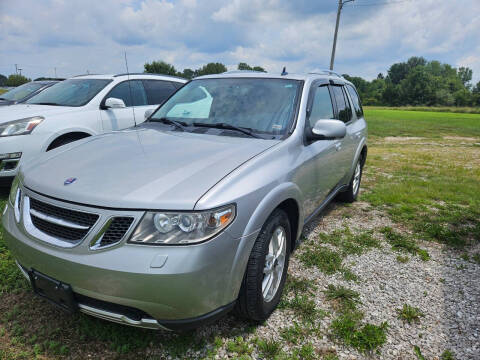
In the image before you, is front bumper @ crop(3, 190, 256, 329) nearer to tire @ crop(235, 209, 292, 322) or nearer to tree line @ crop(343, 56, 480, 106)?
tire @ crop(235, 209, 292, 322)

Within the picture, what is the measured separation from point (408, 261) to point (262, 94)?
219 centimetres

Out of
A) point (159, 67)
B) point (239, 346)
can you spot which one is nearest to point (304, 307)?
point (239, 346)

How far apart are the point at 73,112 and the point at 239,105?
2.98 m

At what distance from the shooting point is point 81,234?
178 cm

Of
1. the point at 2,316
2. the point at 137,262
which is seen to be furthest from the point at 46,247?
the point at 2,316

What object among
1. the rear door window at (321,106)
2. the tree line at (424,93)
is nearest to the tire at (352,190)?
the rear door window at (321,106)

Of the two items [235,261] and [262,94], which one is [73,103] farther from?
[235,261]

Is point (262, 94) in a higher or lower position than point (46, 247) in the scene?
higher

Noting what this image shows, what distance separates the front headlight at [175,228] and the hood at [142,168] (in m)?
0.05

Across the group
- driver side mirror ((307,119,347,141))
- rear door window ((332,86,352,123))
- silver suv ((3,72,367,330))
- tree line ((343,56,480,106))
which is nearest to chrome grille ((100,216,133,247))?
silver suv ((3,72,367,330))

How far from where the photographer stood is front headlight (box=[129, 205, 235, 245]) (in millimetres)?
1685

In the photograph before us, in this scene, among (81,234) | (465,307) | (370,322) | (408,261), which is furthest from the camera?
(408,261)

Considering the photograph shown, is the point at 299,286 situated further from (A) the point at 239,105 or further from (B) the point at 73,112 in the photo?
(B) the point at 73,112

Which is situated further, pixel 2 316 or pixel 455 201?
pixel 455 201
